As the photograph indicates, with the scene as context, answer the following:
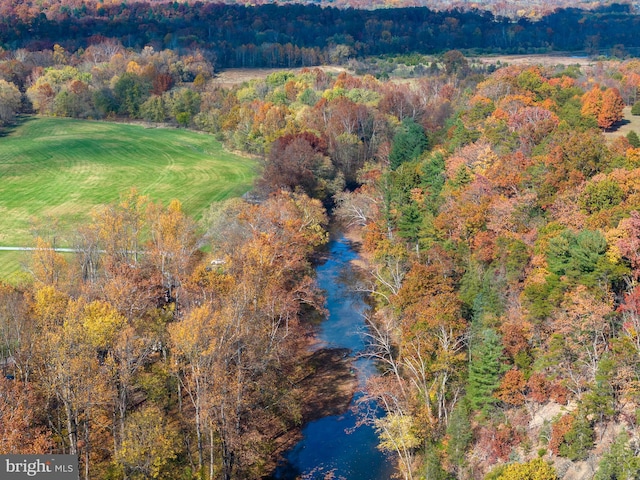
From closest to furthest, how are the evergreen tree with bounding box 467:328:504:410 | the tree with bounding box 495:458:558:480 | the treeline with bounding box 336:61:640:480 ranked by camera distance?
the tree with bounding box 495:458:558:480, the treeline with bounding box 336:61:640:480, the evergreen tree with bounding box 467:328:504:410

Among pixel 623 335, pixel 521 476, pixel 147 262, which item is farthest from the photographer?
pixel 147 262

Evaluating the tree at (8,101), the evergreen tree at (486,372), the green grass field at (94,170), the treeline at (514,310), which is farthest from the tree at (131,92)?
the evergreen tree at (486,372)

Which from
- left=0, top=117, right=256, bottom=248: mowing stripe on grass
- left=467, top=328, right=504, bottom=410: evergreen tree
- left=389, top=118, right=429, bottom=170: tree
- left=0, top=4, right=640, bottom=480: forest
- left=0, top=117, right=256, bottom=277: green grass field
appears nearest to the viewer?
left=0, top=4, right=640, bottom=480: forest

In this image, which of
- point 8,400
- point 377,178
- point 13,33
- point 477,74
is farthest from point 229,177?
point 13,33

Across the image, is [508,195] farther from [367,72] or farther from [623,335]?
[367,72]

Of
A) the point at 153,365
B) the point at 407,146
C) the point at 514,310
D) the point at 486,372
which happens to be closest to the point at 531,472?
the point at 486,372

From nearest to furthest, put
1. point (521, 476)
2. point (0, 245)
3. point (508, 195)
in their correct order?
1. point (521, 476)
2. point (508, 195)
3. point (0, 245)

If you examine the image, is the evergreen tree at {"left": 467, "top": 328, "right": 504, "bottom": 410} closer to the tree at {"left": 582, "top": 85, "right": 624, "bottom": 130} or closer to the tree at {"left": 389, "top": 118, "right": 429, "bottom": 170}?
the tree at {"left": 582, "top": 85, "right": 624, "bottom": 130}

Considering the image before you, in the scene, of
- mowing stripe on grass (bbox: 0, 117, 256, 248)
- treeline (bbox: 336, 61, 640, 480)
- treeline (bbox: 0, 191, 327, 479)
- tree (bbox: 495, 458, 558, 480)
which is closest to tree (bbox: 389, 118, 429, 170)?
treeline (bbox: 336, 61, 640, 480)
